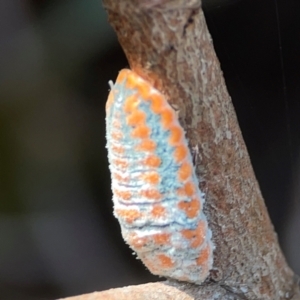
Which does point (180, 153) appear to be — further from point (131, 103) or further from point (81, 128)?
point (81, 128)

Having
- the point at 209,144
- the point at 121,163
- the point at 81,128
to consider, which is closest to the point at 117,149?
the point at 121,163

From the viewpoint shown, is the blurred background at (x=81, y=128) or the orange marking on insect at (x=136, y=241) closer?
the orange marking on insect at (x=136, y=241)

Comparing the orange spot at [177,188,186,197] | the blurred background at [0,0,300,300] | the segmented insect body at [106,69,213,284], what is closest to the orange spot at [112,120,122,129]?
the segmented insect body at [106,69,213,284]

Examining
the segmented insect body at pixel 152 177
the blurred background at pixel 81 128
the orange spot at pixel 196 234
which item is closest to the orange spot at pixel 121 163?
the segmented insect body at pixel 152 177

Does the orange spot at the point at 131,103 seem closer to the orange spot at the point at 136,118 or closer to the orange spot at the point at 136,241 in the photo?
the orange spot at the point at 136,118

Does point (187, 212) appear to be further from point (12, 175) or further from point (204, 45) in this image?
point (12, 175)
